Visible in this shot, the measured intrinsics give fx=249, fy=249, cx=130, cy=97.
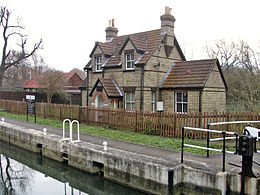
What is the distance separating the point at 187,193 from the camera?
328 inches

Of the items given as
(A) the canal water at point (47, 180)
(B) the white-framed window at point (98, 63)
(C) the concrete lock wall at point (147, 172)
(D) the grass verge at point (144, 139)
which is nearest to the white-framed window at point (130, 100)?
(D) the grass verge at point (144, 139)

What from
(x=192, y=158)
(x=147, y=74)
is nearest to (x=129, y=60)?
Answer: (x=147, y=74)

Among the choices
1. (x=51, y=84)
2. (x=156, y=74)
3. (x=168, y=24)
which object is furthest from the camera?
(x=51, y=84)

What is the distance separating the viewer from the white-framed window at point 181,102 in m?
17.6

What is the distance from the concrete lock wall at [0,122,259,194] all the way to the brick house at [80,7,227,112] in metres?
6.91

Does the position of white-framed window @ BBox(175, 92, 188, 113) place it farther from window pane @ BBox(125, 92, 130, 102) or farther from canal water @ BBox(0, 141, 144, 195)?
canal water @ BBox(0, 141, 144, 195)

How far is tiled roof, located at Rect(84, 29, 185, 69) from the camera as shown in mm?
18844

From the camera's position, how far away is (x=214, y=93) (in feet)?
58.2

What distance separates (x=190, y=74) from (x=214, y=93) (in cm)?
217

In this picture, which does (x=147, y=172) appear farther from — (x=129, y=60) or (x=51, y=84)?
(x=51, y=84)

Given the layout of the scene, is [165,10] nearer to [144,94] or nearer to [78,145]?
[144,94]

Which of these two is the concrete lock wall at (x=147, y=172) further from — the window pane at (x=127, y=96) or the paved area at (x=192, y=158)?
the window pane at (x=127, y=96)

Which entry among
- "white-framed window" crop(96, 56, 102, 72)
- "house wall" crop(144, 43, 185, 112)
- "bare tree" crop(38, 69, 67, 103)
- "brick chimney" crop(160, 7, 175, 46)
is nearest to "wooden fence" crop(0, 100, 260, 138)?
"house wall" crop(144, 43, 185, 112)

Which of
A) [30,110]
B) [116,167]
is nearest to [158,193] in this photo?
[116,167]
